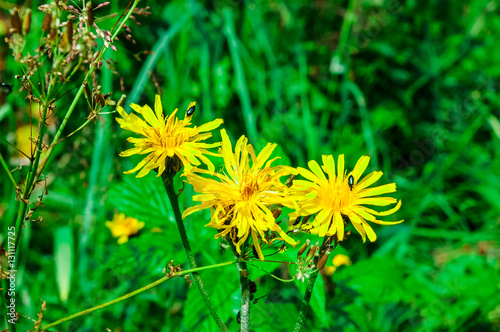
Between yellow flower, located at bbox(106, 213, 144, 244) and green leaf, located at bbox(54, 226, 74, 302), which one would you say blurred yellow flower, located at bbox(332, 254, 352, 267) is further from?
green leaf, located at bbox(54, 226, 74, 302)

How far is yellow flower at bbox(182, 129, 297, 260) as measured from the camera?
104cm

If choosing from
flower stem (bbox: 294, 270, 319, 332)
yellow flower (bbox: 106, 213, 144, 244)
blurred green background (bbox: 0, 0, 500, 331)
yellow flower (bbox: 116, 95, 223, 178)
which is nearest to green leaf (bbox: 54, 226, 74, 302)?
blurred green background (bbox: 0, 0, 500, 331)

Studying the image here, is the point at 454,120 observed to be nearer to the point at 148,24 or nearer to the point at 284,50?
the point at 284,50

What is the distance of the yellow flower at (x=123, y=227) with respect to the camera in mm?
2504

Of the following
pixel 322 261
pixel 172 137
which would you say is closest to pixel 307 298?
pixel 322 261

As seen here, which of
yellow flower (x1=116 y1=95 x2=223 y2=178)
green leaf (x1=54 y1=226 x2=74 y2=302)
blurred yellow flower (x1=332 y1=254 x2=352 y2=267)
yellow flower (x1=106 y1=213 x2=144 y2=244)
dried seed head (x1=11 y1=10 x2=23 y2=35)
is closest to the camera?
dried seed head (x1=11 y1=10 x2=23 y2=35)

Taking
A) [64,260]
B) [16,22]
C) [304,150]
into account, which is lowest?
[16,22]

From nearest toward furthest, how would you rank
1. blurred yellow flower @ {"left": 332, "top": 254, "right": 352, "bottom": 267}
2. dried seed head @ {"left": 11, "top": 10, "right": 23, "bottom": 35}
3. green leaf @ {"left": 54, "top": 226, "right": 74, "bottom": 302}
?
1. dried seed head @ {"left": 11, "top": 10, "right": 23, "bottom": 35}
2. green leaf @ {"left": 54, "top": 226, "right": 74, "bottom": 302}
3. blurred yellow flower @ {"left": 332, "top": 254, "right": 352, "bottom": 267}

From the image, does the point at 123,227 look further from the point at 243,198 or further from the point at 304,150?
the point at 243,198

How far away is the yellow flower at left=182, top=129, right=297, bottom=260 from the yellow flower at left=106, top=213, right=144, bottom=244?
4.93 feet

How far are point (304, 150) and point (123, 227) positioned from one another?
135cm

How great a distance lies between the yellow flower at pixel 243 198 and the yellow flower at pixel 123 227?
4.93 ft

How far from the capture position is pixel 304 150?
10.3ft

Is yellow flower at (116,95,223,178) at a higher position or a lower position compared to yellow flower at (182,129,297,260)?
higher
